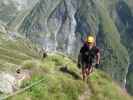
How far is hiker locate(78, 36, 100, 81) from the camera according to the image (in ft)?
67.2

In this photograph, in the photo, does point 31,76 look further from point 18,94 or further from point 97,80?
point 97,80

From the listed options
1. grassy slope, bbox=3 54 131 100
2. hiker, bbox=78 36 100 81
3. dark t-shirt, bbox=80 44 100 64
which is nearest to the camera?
grassy slope, bbox=3 54 131 100

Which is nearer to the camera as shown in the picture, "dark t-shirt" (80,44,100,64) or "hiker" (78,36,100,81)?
"hiker" (78,36,100,81)

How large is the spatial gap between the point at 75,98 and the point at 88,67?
3.41 metres

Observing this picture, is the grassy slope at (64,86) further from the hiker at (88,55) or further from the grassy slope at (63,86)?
the hiker at (88,55)

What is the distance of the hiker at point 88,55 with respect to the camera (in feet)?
67.2

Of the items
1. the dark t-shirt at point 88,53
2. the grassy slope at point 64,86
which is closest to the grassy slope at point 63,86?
the grassy slope at point 64,86

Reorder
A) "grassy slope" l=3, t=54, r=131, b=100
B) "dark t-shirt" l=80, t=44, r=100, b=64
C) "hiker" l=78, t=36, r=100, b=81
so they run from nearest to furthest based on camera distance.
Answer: "grassy slope" l=3, t=54, r=131, b=100
"hiker" l=78, t=36, r=100, b=81
"dark t-shirt" l=80, t=44, r=100, b=64

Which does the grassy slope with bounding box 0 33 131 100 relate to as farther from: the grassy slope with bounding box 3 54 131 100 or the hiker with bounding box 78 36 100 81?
the hiker with bounding box 78 36 100 81

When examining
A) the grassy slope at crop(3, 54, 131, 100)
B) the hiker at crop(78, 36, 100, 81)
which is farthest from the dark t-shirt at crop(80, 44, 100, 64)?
the grassy slope at crop(3, 54, 131, 100)

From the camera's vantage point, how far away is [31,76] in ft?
61.3

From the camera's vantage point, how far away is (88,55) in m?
20.9

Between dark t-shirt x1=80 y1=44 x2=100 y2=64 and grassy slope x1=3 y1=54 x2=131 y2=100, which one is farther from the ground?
dark t-shirt x1=80 y1=44 x2=100 y2=64

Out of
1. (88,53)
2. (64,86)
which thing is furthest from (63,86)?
(88,53)
